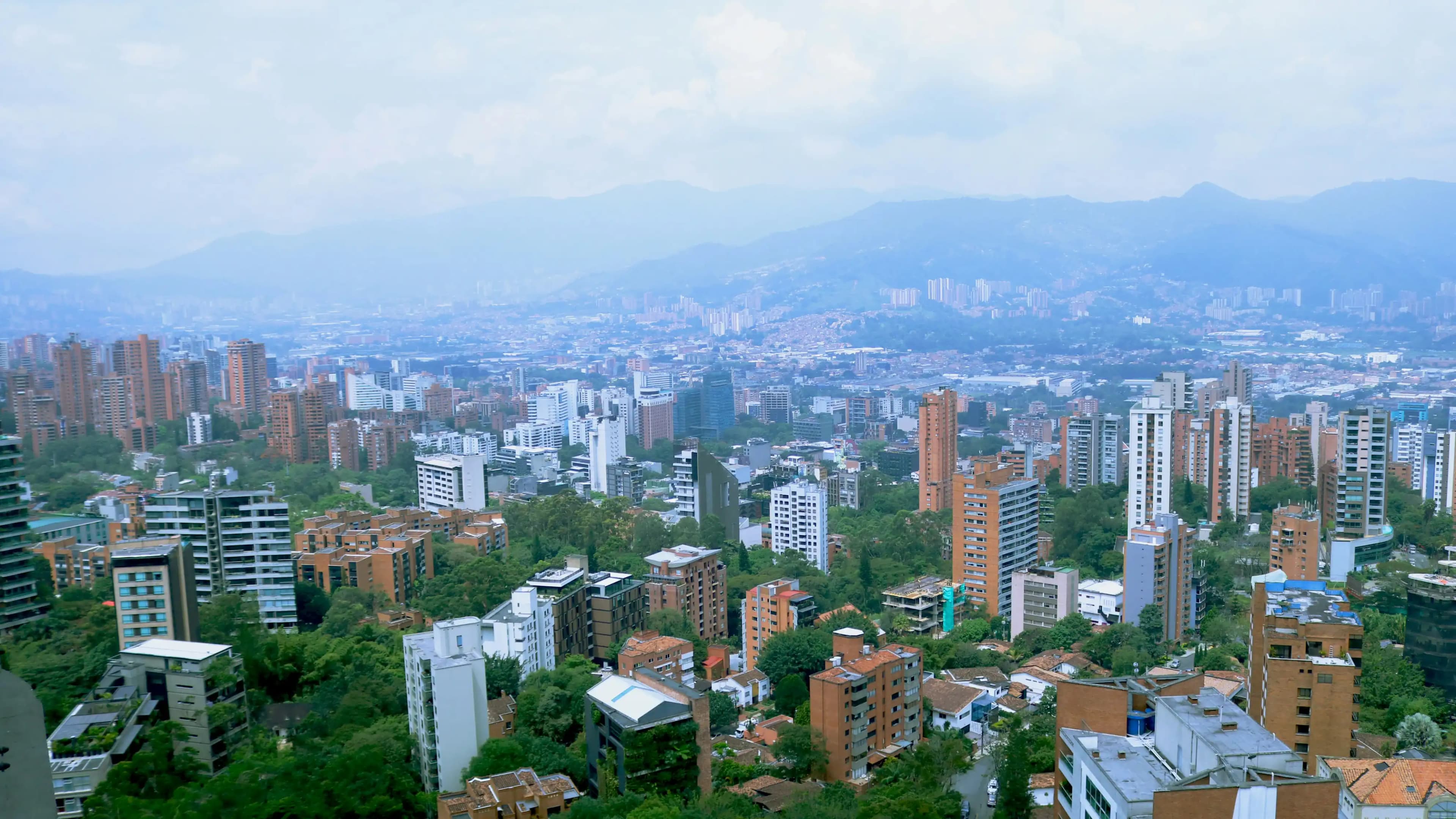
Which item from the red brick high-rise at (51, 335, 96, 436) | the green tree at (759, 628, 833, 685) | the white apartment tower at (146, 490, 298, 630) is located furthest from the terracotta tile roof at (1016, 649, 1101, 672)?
the red brick high-rise at (51, 335, 96, 436)

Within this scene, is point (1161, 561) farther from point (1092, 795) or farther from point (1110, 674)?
point (1092, 795)

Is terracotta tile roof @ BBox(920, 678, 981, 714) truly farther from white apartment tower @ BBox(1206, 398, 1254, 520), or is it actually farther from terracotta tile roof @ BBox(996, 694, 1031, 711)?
white apartment tower @ BBox(1206, 398, 1254, 520)

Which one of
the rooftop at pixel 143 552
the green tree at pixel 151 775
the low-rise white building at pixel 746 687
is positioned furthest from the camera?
the low-rise white building at pixel 746 687

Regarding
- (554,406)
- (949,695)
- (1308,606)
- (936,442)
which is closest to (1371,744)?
(1308,606)

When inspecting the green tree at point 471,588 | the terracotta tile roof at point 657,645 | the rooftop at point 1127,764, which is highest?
the rooftop at point 1127,764

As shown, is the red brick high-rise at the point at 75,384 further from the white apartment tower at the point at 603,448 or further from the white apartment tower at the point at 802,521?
the white apartment tower at the point at 802,521

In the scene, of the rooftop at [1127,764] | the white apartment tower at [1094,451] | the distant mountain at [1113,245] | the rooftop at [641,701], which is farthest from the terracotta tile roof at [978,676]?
the distant mountain at [1113,245]

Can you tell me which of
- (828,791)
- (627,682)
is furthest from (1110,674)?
(627,682)
